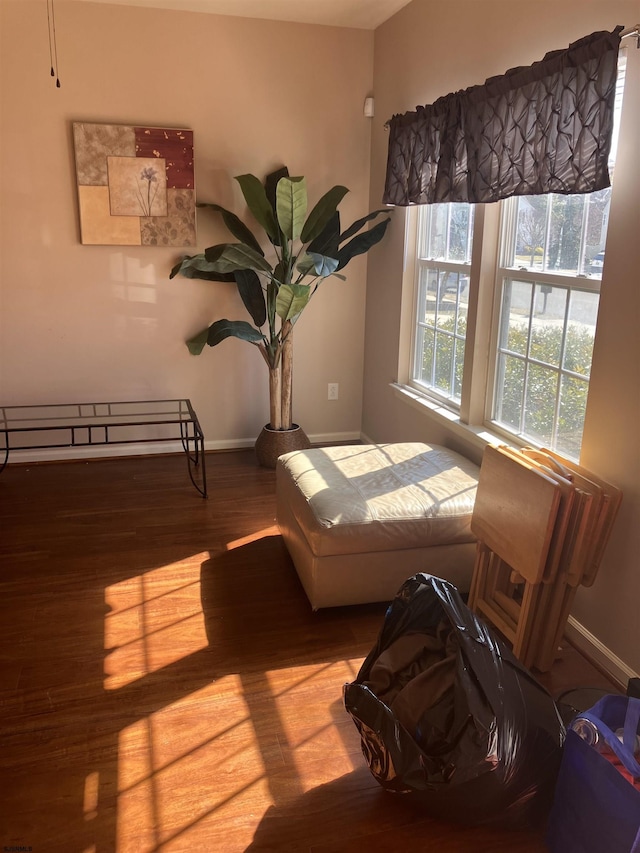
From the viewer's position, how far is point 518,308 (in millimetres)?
2984

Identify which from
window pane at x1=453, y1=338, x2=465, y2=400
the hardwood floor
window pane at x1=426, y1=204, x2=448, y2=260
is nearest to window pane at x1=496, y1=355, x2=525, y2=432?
window pane at x1=453, y1=338, x2=465, y2=400

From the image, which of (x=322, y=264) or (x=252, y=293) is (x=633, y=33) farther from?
(x=252, y=293)

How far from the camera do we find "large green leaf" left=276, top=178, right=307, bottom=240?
149 inches

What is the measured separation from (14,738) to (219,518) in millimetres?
1677

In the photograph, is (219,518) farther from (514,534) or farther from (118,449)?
(514,534)

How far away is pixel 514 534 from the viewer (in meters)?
2.36

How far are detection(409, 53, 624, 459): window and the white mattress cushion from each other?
387mm

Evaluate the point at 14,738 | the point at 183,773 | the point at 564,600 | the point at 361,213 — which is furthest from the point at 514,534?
the point at 361,213

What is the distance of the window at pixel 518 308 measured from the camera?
2.57 meters

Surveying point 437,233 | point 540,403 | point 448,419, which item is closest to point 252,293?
point 437,233

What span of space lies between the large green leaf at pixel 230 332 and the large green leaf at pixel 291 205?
1.91 ft

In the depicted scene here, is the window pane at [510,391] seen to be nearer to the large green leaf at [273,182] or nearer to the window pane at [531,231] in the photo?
the window pane at [531,231]

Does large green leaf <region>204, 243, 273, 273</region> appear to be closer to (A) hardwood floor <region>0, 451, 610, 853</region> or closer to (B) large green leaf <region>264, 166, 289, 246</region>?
(B) large green leaf <region>264, 166, 289, 246</region>

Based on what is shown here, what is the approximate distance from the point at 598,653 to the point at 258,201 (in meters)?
2.94
